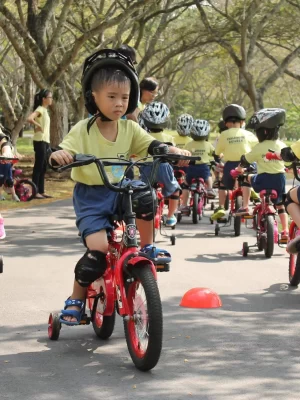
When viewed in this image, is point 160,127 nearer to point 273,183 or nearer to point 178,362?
point 273,183

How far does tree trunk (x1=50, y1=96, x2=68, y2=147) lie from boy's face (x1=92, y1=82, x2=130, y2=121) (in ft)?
56.7

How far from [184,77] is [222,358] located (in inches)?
1666

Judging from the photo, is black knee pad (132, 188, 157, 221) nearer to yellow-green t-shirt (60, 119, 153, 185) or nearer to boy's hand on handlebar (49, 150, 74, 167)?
yellow-green t-shirt (60, 119, 153, 185)

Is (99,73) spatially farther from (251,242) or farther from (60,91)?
(60,91)

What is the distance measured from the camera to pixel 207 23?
2881 cm

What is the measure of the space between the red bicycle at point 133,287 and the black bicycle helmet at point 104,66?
0.57 metres

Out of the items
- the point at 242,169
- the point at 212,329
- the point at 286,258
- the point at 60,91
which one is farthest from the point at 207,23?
the point at 212,329

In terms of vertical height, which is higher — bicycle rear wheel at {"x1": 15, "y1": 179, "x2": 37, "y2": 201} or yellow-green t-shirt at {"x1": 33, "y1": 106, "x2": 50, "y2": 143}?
yellow-green t-shirt at {"x1": 33, "y1": 106, "x2": 50, "y2": 143}

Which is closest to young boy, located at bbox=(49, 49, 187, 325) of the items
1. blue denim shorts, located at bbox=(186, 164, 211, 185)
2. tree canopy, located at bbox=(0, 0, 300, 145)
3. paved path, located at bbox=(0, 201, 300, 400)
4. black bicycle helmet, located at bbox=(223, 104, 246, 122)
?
paved path, located at bbox=(0, 201, 300, 400)

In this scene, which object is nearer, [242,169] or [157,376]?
[157,376]

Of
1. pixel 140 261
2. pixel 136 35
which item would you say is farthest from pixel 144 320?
pixel 136 35

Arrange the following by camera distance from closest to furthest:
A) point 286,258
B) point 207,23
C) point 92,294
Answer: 1. point 92,294
2. point 286,258
3. point 207,23

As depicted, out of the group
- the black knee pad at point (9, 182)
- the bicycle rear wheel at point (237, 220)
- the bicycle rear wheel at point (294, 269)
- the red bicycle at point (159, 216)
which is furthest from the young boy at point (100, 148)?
the black knee pad at point (9, 182)

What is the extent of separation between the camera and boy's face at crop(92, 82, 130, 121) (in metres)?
5.88
